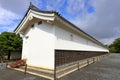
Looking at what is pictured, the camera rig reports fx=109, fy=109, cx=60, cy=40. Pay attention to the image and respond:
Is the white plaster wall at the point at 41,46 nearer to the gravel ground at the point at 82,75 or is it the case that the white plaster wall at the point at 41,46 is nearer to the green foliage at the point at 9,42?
the gravel ground at the point at 82,75

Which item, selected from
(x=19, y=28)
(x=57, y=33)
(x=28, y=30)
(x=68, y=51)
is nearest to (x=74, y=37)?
(x=68, y=51)

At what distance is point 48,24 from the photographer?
31.5ft

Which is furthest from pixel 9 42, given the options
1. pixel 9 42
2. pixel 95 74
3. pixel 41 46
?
pixel 95 74

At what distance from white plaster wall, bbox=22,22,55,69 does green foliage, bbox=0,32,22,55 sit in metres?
7.02

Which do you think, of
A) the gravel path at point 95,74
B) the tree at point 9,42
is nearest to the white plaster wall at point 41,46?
the gravel path at point 95,74

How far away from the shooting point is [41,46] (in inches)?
393

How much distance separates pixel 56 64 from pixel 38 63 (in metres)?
1.98

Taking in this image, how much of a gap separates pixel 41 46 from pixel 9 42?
1021 centimetres

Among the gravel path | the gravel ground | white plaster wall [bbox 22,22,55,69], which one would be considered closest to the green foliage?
white plaster wall [bbox 22,22,55,69]

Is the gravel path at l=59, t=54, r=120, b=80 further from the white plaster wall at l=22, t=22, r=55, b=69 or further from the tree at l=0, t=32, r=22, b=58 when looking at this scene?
the tree at l=0, t=32, r=22, b=58

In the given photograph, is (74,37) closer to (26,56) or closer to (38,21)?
(38,21)

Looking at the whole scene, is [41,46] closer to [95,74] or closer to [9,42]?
[95,74]

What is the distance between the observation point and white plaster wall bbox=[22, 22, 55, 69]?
9141 millimetres

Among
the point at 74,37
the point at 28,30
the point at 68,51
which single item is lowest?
the point at 68,51
